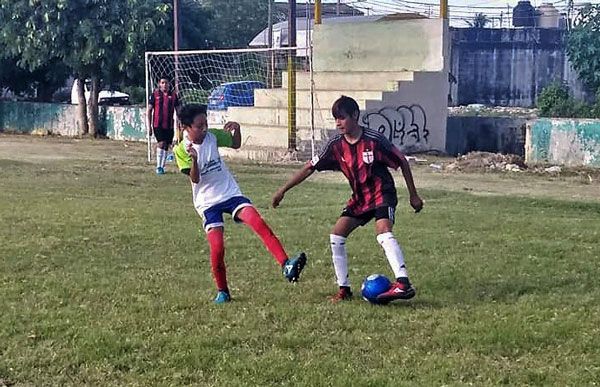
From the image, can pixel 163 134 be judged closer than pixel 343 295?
No

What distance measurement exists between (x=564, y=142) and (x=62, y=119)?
1773 cm

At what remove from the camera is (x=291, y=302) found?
7.74m

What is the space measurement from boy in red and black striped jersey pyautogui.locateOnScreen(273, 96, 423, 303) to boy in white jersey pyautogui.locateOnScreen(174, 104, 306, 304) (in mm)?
407

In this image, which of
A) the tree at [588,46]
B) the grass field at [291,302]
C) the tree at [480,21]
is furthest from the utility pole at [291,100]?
the tree at [480,21]

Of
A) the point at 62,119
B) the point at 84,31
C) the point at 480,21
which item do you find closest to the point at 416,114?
the point at 84,31

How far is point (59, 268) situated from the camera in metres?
9.17

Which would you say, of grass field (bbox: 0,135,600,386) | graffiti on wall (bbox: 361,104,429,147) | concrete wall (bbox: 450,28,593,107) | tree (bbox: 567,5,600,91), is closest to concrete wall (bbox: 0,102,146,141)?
graffiti on wall (bbox: 361,104,429,147)

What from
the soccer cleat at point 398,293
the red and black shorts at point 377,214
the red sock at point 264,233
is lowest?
the soccer cleat at point 398,293

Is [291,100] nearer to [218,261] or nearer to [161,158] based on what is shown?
[161,158]

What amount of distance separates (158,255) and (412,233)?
292cm

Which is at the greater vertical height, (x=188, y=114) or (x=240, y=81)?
(x=240, y=81)

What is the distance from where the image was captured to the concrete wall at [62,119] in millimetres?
30281

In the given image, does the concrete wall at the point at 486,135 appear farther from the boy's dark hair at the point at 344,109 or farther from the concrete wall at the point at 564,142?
the boy's dark hair at the point at 344,109

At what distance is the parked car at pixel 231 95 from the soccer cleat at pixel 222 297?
1888 cm
